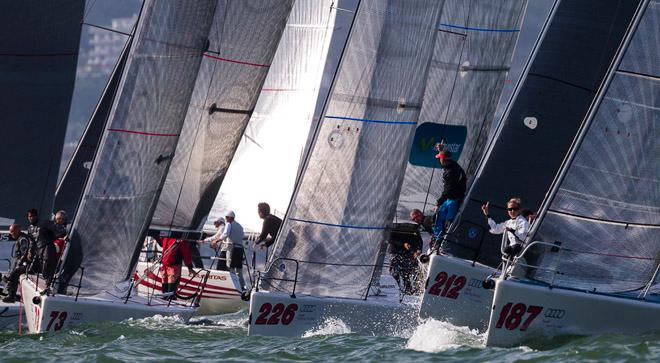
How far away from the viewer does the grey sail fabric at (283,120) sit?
17594mm

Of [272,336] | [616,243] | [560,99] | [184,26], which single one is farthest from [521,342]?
[184,26]

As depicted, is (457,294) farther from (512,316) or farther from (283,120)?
(283,120)

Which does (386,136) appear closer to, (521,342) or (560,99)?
(560,99)

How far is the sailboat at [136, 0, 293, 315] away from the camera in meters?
15.2

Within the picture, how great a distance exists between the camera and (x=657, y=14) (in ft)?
37.7

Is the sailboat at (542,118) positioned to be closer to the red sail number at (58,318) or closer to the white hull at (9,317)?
the red sail number at (58,318)

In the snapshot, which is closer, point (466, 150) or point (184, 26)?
point (184, 26)

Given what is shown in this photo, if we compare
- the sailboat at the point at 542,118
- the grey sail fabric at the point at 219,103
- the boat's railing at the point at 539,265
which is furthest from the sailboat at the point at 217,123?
the boat's railing at the point at 539,265

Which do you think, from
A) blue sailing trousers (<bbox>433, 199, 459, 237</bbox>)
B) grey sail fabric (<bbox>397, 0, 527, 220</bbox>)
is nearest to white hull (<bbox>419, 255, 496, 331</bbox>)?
blue sailing trousers (<bbox>433, 199, 459, 237</bbox>)

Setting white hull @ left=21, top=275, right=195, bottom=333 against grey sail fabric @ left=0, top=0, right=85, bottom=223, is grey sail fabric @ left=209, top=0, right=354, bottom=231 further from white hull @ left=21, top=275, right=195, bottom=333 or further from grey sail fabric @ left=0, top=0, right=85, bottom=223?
white hull @ left=21, top=275, right=195, bottom=333

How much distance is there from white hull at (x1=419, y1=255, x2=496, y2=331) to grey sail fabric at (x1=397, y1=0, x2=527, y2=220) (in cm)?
367

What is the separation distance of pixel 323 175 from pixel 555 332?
2727 mm

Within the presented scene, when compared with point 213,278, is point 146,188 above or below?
above

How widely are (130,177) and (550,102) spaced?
398 centimetres
